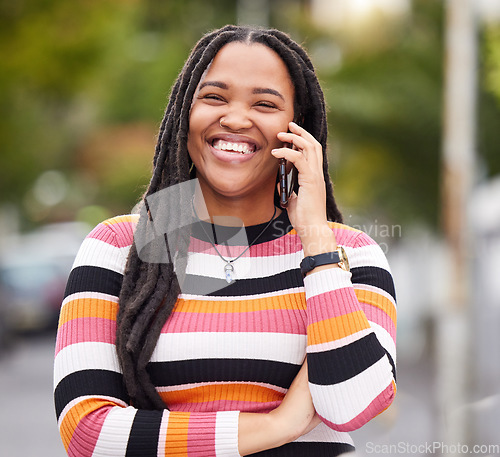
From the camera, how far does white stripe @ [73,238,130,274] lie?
2158 mm

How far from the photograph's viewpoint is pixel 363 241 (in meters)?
2.30

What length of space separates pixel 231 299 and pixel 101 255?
40 cm

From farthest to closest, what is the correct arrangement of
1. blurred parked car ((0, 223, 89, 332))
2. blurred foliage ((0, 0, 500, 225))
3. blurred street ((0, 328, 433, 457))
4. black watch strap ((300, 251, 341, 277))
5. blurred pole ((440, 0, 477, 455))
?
1. blurred parked car ((0, 223, 89, 332))
2. blurred foliage ((0, 0, 500, 225))
3. blurred street ((0, 328, 433, 457))
4. blurred pole ((440, 0, 477, 455))
5. black watch strap ((300, 251, 341, 277))

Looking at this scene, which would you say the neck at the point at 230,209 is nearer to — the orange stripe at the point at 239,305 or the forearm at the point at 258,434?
the orange stripe at the point at 239,305

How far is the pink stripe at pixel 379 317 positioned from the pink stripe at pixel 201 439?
1.80 feet

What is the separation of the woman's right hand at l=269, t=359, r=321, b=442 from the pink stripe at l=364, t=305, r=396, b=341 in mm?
257

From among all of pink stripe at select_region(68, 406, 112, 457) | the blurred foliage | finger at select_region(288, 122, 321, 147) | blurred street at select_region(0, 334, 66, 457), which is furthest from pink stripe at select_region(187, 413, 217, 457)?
blurred street at select_region(0, 334, 66, 457)

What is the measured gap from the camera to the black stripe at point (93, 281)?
2.12 metres

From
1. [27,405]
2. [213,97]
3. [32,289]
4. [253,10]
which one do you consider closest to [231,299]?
[213,97]

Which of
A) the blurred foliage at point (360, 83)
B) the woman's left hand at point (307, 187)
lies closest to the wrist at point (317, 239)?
the woman's left hand at point (307, 187)

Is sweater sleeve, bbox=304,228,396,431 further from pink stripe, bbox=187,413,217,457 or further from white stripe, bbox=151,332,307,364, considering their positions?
pink stripe, bbox=187,413,217,457

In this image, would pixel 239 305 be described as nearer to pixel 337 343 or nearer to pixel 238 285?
pixel 238 285

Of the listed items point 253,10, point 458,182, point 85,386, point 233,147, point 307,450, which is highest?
point 253,10

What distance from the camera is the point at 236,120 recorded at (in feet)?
7.13
